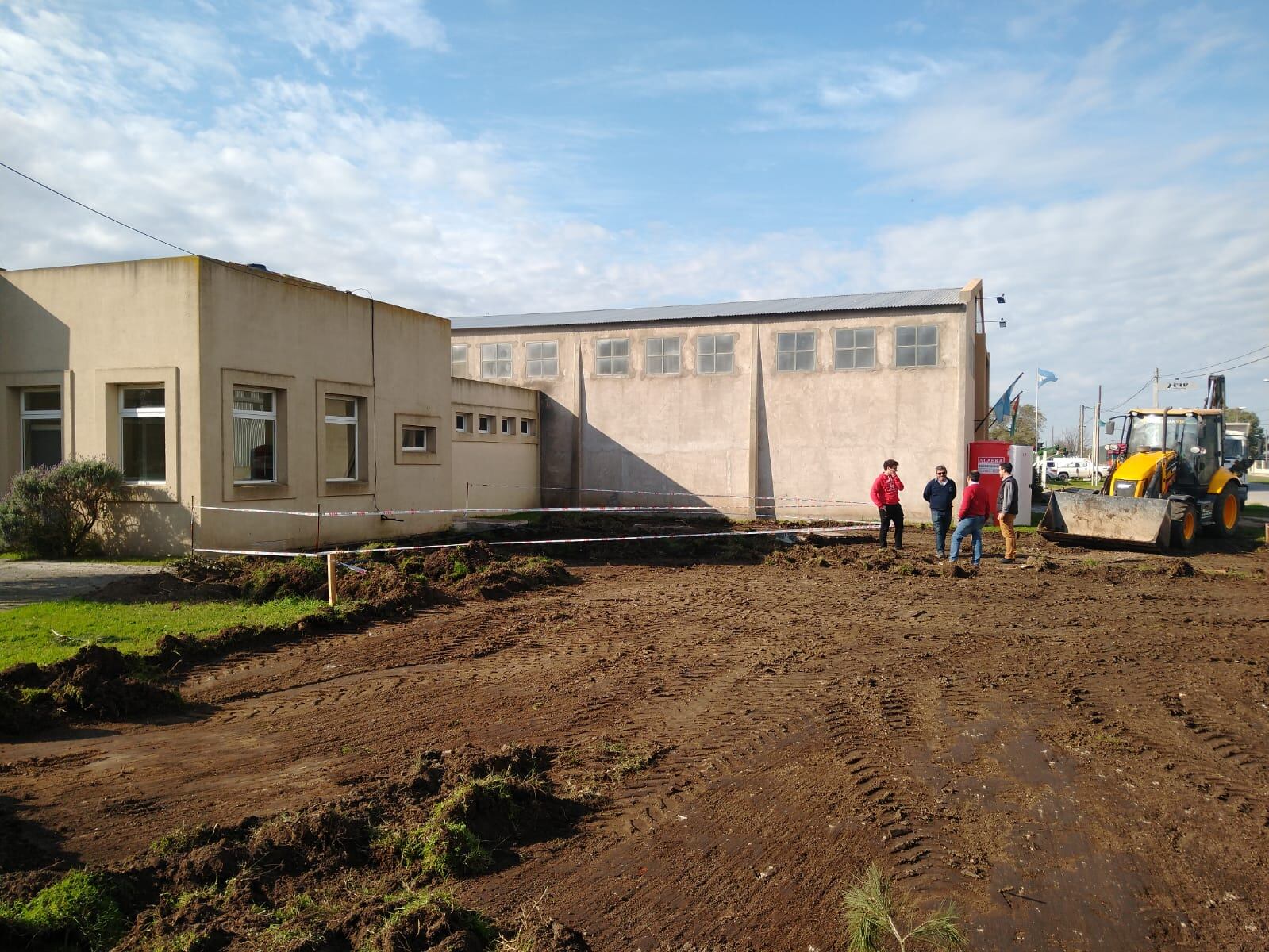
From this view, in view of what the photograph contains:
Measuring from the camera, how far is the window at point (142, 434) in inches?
536

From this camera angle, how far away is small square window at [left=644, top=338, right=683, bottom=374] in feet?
89.4

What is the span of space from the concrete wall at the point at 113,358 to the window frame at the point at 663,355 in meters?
16.0

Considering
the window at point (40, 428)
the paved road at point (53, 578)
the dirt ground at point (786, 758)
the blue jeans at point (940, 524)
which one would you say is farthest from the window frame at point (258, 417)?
the blue jeans at point (940, 524)

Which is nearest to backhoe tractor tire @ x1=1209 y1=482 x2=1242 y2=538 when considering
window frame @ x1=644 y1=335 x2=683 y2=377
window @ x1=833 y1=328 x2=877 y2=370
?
window @ x1=833 y1=328 x2=877 y2=370

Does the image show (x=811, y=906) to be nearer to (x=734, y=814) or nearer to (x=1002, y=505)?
(x=734, y=814)

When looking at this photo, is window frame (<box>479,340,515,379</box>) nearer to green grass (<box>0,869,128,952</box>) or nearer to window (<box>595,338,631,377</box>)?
window (<box>595,338,631,377</box>)

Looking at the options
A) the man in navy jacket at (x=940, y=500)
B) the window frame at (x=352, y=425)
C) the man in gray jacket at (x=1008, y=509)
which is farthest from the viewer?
the window frame at (x=352, y=425)

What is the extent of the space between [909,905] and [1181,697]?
4.70m

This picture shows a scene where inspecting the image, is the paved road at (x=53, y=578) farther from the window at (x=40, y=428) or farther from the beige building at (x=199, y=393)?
the window at (x=40, y=428)

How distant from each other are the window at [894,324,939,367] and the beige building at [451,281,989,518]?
0.10 feet

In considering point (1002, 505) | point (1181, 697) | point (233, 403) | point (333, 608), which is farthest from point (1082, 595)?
point (233, 403)

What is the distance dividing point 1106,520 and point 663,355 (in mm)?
14008

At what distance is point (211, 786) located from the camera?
5090 millimetres

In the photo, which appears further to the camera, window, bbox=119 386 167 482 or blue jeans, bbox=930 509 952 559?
blue jeans, bbox=930 509 952 559
